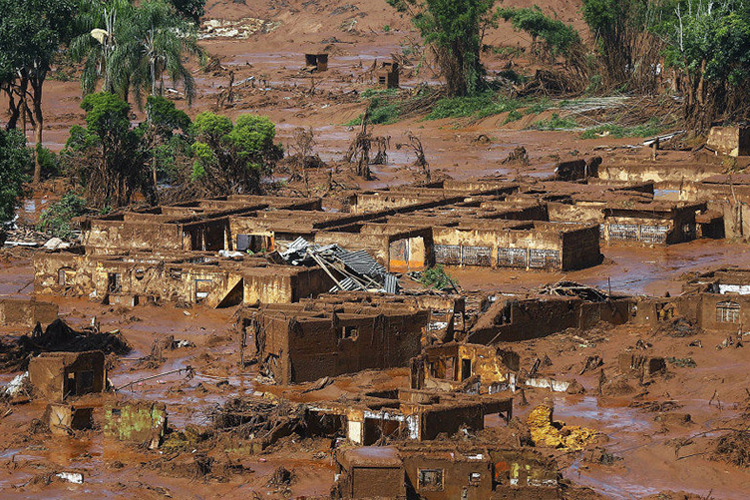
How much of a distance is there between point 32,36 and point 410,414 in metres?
32.4

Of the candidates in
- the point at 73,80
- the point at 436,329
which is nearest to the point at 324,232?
the point at 436,329

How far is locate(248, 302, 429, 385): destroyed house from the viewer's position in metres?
21.6

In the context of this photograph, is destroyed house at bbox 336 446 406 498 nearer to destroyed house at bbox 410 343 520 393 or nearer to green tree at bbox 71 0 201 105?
destroyed house at bbox 410 343 520 393

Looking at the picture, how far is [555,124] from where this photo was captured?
59.4 meters

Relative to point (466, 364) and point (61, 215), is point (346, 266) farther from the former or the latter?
point (61, 215)

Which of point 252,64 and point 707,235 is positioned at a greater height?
point 252,64

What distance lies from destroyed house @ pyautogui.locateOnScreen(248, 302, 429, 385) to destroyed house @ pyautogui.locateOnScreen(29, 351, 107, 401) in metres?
2.94

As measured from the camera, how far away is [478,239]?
1294 inches

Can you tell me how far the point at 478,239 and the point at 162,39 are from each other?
20.9m

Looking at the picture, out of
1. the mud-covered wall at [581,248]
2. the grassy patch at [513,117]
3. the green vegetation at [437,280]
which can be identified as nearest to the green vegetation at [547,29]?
the grassy patch at [513,117]

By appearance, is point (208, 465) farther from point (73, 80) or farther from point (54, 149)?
point (73, 80)

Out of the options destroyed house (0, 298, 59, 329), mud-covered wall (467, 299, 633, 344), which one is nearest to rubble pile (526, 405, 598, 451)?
mud-covered wall (467, 299, 633, 344)

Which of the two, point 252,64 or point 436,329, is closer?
point 436,329

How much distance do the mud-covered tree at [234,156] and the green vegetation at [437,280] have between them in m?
14.9
